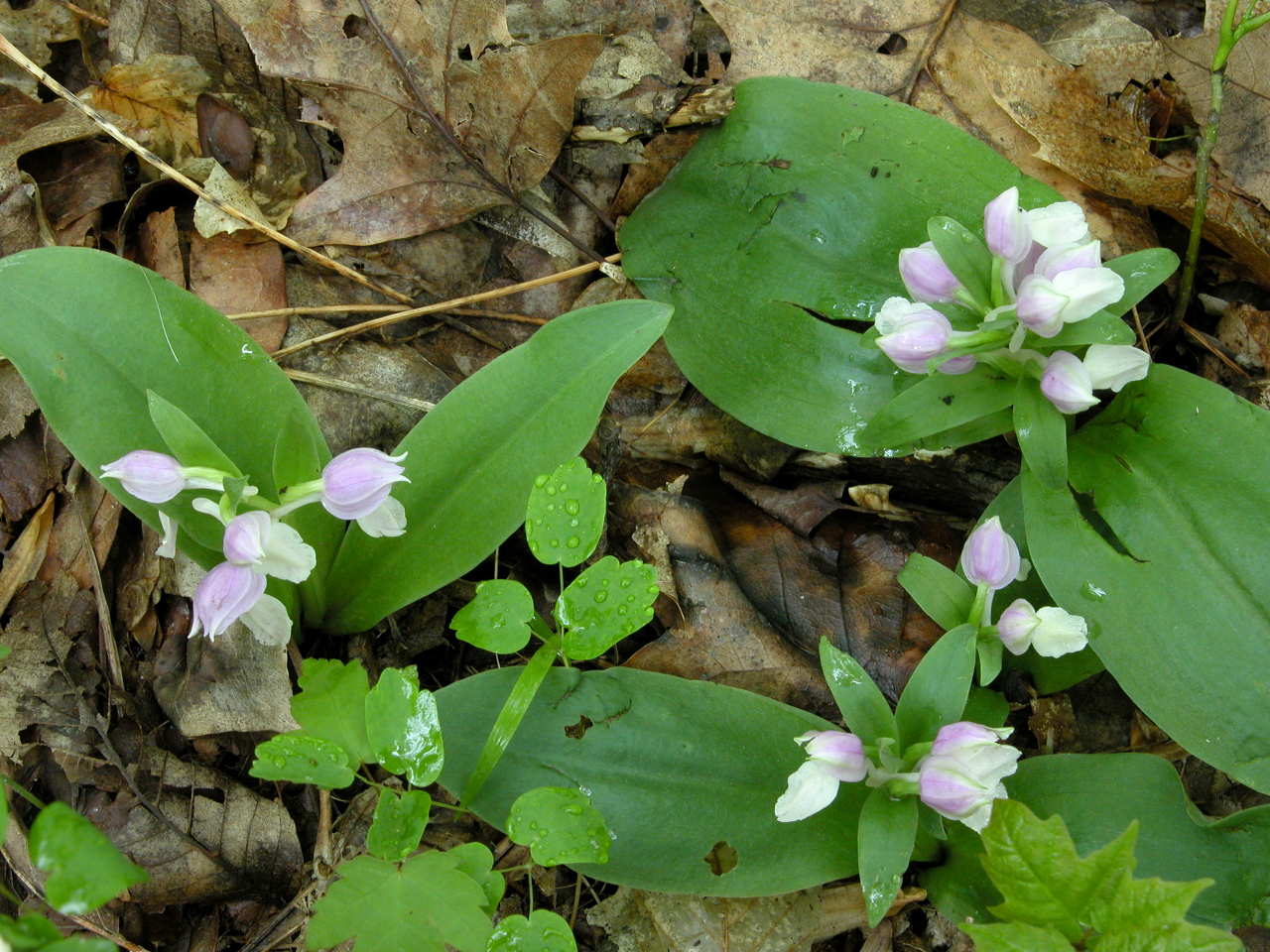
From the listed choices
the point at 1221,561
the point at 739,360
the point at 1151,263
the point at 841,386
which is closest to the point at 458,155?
the point at 739,360

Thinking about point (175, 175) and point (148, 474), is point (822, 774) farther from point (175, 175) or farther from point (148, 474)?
point (175, 175)

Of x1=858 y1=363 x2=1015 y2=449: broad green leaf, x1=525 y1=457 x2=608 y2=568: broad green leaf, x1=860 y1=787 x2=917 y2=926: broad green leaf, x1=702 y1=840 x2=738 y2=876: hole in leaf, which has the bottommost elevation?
x1=702 y1=840 x2=738 y2=876: hole in leaf

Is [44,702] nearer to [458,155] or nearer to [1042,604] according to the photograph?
[458,155]

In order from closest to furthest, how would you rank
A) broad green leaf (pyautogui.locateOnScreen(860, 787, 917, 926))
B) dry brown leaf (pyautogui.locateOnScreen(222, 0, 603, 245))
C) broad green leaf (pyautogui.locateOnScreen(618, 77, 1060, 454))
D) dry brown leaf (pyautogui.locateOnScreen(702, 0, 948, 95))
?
broad green leaf (pyautogui.locateOnScreen(860, 787, 917, 926)) < broad green leaf (pyautogui.locateOnScreen(618, 77, 1060, 454)) < dry brown leaf (pyautogui.locateOnScreen(222, 0, 603, 245)) < dry brown leaf (pyautogui.locateOnScreen(702, 0, 948, 95))

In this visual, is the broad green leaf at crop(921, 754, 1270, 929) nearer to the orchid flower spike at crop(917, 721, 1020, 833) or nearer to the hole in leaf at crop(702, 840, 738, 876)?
the orchid flower spike at crop(917, 721, 1020, 833)

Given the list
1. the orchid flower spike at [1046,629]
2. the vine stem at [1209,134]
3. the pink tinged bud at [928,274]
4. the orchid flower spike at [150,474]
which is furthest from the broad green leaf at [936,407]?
the orchid flower spike at [150,474]

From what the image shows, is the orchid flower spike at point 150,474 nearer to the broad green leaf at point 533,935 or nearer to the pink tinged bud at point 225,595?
the pink tinged bud at point 225,595

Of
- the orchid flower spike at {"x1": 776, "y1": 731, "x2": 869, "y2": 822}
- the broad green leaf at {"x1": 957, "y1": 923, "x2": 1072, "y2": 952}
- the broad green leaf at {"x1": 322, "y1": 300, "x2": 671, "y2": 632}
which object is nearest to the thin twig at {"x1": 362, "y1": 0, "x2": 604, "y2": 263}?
the broad green leaf at {"x1": 322, "y1": 300, "x2": 671, "y2": 632}
